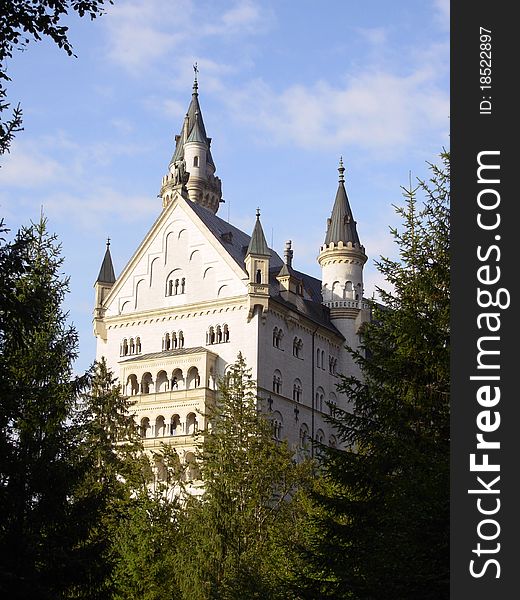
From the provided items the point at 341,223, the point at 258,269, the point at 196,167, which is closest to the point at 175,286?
the point at 258,269

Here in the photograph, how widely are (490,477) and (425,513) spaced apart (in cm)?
685

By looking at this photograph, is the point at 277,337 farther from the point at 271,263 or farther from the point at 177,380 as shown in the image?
the point at 271,263

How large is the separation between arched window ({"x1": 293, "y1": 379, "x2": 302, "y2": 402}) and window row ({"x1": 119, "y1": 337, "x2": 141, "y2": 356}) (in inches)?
449

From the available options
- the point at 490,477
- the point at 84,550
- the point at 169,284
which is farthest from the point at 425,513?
the point at 169,284

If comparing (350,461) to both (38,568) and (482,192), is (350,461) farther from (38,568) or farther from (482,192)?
(482,192)

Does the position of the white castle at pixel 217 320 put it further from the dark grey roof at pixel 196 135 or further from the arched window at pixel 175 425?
the dark grey roof at pixel 196 135

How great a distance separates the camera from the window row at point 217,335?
73.5 metres

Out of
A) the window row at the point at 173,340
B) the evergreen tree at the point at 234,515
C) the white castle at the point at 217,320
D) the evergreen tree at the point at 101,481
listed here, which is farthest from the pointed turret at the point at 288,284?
the evergreen tree at the point at 234,515

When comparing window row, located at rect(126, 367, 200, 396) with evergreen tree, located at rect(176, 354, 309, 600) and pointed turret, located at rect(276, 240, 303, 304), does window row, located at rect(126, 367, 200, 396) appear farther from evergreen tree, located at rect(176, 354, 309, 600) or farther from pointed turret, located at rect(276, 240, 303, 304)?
evergreen tree, located at rect(176, 354, 309, 600)

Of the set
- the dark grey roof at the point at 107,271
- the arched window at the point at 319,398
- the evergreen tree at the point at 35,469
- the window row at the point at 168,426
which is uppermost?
the dark grey roof at the point at 107,271

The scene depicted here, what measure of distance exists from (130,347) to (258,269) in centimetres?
1157

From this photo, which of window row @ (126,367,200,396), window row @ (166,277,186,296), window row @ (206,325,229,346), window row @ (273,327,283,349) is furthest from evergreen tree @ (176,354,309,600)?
window row @ (166,277,186,296)

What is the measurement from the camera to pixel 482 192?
1280 centimetres

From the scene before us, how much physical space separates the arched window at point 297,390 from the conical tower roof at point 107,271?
16321mm
